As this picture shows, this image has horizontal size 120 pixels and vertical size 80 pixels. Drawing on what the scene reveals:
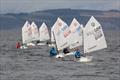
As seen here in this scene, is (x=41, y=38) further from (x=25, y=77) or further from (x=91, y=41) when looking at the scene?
(x=25, y=77)

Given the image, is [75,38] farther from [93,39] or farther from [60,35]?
[93,39]

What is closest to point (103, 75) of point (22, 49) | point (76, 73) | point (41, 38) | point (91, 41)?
point (76, 73)

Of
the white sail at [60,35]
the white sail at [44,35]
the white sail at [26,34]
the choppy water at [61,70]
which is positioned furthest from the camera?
the white sail at [44,35]

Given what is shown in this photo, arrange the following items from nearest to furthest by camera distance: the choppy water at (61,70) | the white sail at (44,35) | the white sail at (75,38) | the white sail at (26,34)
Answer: the choppy water at (61,70) < the white sail at (75,38) < the white sail at (26,34) < the white sail at (44,35)

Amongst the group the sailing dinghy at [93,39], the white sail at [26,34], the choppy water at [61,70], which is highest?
the white sail at [26,34]

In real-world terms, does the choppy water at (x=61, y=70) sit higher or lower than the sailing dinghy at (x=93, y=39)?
lower

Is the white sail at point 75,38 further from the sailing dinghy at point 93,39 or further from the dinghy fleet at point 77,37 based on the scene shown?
the sailing dinghy at point 93,39

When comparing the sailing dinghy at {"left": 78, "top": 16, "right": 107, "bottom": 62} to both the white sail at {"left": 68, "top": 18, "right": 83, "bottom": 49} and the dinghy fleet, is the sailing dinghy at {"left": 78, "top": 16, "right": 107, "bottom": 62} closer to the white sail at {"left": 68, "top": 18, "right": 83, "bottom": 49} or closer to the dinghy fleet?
the dinghy fleet

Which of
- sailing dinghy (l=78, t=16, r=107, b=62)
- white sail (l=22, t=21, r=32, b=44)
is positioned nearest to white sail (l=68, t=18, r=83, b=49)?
sailing dinghy (l=78, t=16, r=107, b=62)

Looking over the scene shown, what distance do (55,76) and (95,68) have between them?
8.81 metres

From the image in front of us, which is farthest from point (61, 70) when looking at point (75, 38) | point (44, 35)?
point (44, 35)

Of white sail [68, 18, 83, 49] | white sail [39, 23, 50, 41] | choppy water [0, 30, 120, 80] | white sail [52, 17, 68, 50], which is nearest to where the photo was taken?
choppy water [0, 30, 120, 80]

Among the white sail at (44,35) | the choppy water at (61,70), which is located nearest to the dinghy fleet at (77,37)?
the choppy water at (61,70)

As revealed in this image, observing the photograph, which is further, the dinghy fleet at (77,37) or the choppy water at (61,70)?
the dinghy fleet at (77,37)
